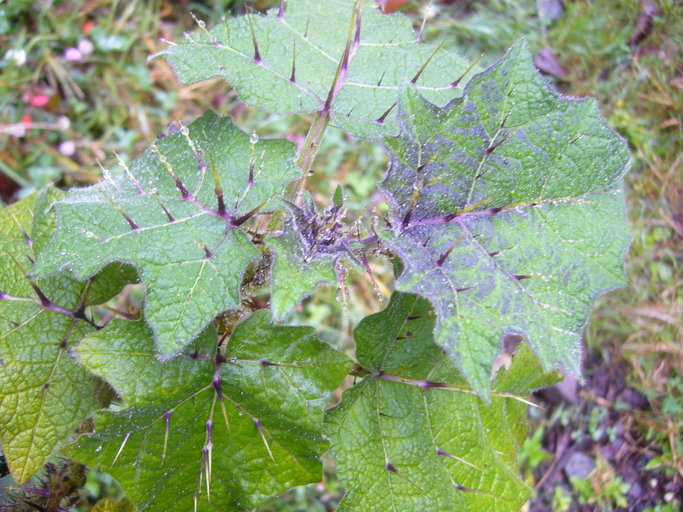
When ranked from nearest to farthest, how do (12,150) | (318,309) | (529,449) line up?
1. (529,449)
2. (318,309)
3. (12,150)

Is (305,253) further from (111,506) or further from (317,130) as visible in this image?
(111,506)

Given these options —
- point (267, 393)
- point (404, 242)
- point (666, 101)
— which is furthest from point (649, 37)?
point (267, 393)

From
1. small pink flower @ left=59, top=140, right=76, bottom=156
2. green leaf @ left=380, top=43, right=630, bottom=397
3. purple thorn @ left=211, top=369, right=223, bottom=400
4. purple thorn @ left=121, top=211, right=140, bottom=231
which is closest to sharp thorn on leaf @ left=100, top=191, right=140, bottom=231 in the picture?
purple thorn @ left=121, top=211, right=140, bottom=231

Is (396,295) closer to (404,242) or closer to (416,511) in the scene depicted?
(404,242)

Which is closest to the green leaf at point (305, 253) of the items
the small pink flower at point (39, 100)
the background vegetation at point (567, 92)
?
the background vegetation at point (567, 92)

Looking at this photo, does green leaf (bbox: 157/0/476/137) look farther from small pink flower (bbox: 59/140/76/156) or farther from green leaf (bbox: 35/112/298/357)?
small pink flower (bbox: 59/140/76/156)

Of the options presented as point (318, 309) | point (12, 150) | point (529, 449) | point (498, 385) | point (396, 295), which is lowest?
point (529, 449)
